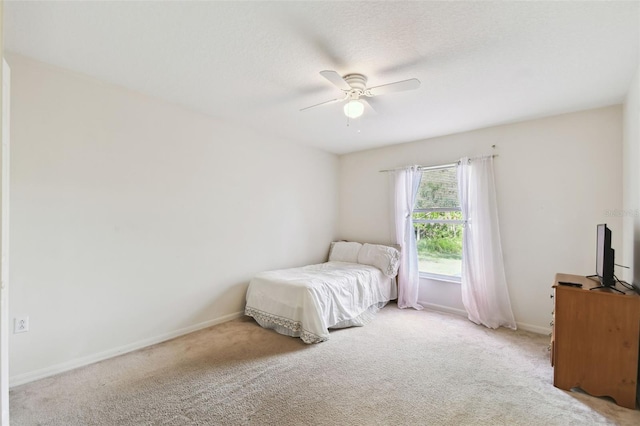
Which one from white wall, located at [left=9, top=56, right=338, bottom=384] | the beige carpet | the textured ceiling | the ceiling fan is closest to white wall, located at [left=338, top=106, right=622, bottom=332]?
the textured ceiling

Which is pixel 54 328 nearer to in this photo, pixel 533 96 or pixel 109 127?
pixel 109 127

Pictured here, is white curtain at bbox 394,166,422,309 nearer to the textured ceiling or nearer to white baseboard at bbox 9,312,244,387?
the textured ceiling

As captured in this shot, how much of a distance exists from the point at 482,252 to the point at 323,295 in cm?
207

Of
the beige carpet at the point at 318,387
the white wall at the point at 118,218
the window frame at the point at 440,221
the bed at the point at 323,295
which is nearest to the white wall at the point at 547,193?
the window frame at the point at 440,221

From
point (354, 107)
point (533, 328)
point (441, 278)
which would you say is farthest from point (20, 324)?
point (533, 328)

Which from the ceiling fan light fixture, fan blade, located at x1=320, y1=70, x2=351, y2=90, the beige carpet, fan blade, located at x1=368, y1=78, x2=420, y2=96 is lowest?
the beige carpet

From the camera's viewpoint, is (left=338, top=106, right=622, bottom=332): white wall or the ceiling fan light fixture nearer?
the ceiling fan light fixture

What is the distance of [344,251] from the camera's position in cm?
468

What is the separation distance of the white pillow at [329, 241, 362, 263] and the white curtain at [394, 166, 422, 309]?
0.67 m

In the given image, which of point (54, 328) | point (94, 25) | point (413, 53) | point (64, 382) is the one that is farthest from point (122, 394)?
point (413, 53)

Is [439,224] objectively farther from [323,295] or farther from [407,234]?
[323,295]

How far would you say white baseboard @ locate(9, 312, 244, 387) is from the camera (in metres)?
2.22

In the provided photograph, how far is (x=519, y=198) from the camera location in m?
3.50

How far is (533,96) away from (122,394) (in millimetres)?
4281
